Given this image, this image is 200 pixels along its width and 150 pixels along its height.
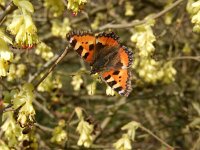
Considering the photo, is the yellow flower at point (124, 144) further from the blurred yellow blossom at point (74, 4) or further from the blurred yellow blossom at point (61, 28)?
the blurred yellow blossom at point (74, 4)

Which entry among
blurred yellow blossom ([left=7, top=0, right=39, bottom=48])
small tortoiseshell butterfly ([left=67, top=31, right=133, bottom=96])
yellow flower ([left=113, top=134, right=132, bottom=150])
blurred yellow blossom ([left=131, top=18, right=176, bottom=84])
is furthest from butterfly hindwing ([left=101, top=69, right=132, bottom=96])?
yellow flower ([left=113, top=134, right=132, bottom=150])

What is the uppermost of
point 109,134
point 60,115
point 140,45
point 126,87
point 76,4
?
point 76,4

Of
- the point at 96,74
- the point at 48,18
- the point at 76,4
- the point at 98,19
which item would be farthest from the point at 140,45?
the point at 98,19

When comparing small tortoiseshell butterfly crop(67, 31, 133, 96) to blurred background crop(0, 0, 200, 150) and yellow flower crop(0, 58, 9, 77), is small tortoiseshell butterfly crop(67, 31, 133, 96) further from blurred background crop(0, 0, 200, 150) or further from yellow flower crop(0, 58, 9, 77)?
yellow flower crop(0, 58, 9, 77)

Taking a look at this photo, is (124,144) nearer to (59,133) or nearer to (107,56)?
(59,133)

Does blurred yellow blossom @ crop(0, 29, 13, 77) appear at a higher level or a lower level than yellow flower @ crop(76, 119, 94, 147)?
higher

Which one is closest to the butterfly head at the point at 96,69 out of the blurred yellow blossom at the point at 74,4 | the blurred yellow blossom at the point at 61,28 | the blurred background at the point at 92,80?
the blurred background at the point at 92,80

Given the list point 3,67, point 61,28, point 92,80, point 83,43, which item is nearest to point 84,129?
point 92,80

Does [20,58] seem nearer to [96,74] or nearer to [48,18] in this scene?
[48,18]
